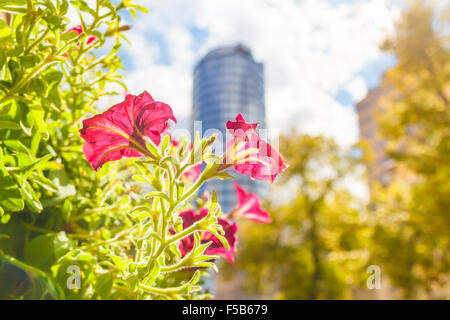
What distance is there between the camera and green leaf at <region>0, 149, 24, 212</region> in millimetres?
377

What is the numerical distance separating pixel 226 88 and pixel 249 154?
4788 cm

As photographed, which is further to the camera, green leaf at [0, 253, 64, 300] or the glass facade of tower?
the glass facade of tower

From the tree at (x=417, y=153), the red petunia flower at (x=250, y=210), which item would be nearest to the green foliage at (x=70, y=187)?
the red petunia flower at (x=250, y=210)

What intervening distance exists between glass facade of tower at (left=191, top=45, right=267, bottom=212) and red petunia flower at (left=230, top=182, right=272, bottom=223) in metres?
45.1

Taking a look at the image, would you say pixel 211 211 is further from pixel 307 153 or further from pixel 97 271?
pixel 307 153

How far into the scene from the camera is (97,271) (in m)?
0.46

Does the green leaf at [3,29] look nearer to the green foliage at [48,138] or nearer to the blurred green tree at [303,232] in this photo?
the green foliage at [48,138]

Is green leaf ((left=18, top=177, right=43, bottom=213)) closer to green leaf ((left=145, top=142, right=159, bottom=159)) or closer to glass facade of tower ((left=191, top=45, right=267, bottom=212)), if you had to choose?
green leaf ((left=145, top=142, right=159, bottom=159))

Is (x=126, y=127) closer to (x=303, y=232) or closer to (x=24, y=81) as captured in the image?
(x=24, y=81)

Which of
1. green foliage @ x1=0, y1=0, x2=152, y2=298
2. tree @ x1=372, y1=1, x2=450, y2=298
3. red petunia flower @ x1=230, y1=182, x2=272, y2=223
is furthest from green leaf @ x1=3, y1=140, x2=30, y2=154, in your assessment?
tree @ x1=372, y1=1, x2=450, y2=298

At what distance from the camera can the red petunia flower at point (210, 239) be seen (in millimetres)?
490

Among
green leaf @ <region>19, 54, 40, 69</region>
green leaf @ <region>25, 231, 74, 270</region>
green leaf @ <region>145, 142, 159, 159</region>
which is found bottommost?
green leaf @ <region>25, 231, 74, 270</region>

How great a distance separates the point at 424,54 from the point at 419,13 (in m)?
0.81

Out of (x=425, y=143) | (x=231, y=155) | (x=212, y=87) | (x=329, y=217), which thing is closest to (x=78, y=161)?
(x=231, y=155)
